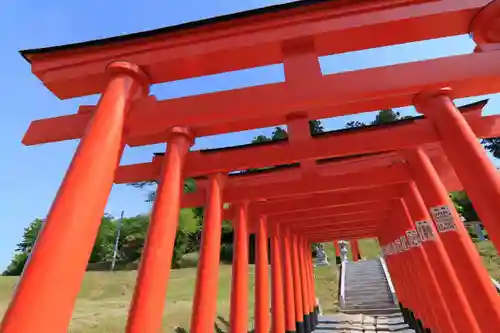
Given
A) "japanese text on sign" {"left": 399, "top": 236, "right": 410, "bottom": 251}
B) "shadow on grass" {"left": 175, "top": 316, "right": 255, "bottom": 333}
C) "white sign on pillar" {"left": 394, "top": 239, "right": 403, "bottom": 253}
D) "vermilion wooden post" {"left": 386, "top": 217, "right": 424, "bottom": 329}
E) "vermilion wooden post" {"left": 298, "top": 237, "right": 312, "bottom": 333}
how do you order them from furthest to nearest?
"vermilion wooden post" {"left": 298, "top": 237, "right": 312, "bottom": 333} → "shadow on grass" {"left": 175, "top": 316, "right": 255, "bottom": 333} → "vermilion wooden post" {"left": 386, "top": 217, "right": 424, "bottom": 329} → "white sign on pillar" {"left": 394, "top": 239, "right": 403, "bottom": 253} → "japanese text on sign" {"left": 399, "top": 236, "right": 410, "bottom": 251}

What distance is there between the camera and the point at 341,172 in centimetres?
641

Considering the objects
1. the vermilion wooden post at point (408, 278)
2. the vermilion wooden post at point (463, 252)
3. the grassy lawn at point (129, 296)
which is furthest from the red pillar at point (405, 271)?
the grassy lawn at point (129, 296)

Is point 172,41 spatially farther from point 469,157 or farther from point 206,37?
point 469,157

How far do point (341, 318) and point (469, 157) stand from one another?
12.8 m

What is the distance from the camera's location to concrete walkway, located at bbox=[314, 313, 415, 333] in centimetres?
1139

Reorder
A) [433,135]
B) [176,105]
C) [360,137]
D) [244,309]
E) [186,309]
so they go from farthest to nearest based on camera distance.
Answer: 1. [186,309]
2. [244,309]
3. [360,137]
4. [433,135]
5. [176,105]

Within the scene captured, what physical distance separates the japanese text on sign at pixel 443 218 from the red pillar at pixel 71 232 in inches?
164

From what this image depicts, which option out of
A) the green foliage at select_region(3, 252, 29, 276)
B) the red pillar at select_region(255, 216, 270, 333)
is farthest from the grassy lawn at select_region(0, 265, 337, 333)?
the green foliage at select_region(3, 252, 29, 276)

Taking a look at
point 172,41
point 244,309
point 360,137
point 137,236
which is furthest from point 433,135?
point 137,236

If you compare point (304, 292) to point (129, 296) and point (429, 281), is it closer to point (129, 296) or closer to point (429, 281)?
point (429, 281)

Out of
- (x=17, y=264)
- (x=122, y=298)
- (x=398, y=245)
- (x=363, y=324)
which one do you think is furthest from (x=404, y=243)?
(x=17, y=264)

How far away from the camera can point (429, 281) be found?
22.0ft

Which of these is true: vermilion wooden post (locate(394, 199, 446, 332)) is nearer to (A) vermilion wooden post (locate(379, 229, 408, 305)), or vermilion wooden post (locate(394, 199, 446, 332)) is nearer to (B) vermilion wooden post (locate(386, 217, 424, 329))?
(B) vermilion wooden post (locate(386, 217, 424, 329))

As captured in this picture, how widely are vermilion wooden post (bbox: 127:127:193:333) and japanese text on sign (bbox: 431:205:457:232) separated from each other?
356cm
